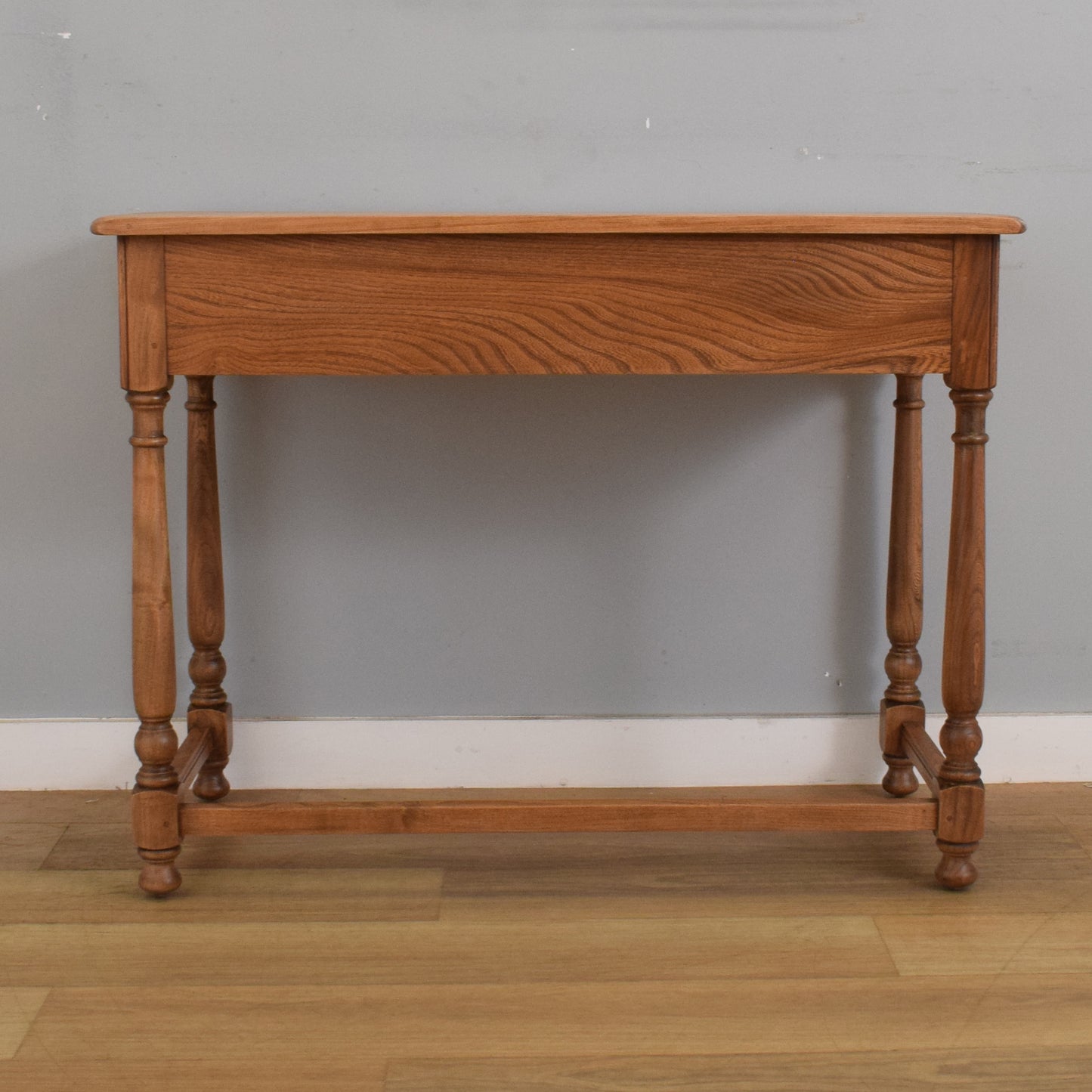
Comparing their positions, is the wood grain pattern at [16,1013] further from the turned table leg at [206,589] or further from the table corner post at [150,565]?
the turned table leg at [206,589]

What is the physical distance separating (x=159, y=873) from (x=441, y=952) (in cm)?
39

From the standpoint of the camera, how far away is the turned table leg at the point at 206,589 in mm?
1739

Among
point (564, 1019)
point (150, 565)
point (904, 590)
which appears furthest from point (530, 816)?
point (904, 590)

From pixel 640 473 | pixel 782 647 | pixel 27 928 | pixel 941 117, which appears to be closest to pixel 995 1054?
pixel 782 647

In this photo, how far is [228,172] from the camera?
5.81ft

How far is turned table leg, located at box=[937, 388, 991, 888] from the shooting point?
1517 millimetres

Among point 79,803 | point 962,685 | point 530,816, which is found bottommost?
point 79,803

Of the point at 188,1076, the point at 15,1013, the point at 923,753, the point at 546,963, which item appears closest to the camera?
the point at 188,1076

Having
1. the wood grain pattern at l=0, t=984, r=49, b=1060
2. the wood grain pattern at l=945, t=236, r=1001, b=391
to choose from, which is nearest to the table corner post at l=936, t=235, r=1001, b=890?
the wood grain pattern at l=945, t=236, r=1001, b=391

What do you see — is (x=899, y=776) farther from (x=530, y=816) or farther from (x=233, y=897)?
(x=233, y=897)

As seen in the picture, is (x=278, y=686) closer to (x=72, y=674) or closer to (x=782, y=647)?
(x=72, y=674)

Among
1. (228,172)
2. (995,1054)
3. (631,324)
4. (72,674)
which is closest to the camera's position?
(995,1054)

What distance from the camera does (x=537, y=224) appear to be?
1.38 metres

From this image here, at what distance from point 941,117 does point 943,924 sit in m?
1.12
